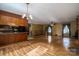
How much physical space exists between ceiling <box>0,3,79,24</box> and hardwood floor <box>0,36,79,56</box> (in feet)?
1.29

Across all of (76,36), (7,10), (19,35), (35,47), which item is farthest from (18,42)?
(76,36)

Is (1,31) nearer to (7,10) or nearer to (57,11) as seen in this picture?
(7,10)

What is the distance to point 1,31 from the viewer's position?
2418 millimetres

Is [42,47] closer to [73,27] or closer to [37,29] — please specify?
[37,29]

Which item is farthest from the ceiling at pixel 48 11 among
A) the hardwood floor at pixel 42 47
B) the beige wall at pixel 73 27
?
the hardwood floor at pixel 42 47

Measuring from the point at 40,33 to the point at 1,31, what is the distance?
0.80m

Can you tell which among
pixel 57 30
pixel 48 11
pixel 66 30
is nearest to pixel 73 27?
pixel 66 30

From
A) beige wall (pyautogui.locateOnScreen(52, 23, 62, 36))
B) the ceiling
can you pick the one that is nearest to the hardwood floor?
beige wall (pyautogui.locateOnScreen(52, 23, 62, 36))

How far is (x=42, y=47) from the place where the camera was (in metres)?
2.57

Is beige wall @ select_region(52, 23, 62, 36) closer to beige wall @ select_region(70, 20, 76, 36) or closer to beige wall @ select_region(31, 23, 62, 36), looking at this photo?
beige wall @ select_region(31, 23, 62, 36)

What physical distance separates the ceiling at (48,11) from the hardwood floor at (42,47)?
0.39 m

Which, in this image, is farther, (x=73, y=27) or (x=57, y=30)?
(x=57, y=30)

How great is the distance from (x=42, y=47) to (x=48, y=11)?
30.1 inches

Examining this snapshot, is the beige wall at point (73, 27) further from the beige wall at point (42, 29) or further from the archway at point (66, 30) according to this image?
the beige wall at point (42, 29)
